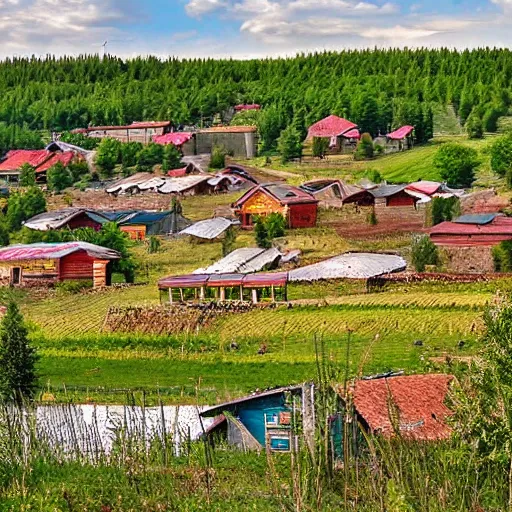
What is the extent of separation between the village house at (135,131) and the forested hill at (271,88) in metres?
3.36

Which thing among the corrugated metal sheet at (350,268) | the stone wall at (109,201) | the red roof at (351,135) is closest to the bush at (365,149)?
the red roof at (351,135)

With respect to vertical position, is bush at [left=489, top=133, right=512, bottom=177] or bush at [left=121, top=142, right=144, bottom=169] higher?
bush at [left=489, top=133, right=512, bottom=177]

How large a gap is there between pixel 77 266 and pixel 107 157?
2627 centimetres

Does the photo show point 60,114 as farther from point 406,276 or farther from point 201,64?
point 406,276

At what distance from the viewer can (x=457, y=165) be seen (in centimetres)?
4566

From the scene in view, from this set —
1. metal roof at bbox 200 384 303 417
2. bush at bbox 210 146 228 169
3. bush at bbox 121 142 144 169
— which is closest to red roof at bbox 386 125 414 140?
bush at bbox 210 146 228 169

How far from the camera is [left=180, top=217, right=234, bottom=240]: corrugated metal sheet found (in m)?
35.5

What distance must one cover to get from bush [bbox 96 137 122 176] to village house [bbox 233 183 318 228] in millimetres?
18475

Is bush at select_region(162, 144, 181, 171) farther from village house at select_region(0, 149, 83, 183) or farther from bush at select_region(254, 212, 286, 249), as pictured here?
bush at select_region(254, 212, 286, 249)

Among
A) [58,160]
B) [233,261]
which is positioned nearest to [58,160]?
[58,160]

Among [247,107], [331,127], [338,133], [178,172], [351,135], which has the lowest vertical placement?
[178,172]

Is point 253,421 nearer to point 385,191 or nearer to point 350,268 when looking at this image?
point 350,268

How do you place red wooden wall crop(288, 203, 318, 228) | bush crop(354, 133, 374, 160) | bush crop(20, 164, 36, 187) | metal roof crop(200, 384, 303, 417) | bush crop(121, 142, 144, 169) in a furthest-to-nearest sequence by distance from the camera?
bush crop(121, 142, 144, 169) → bush crop(354, 133, 374, 160) → bush crop(20, 164, 36, 187) → red wooden wall crop(288, 203, 318, 228) → metal roof crop(200, 384, 303, 417)

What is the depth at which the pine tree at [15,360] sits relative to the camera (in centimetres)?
1686
